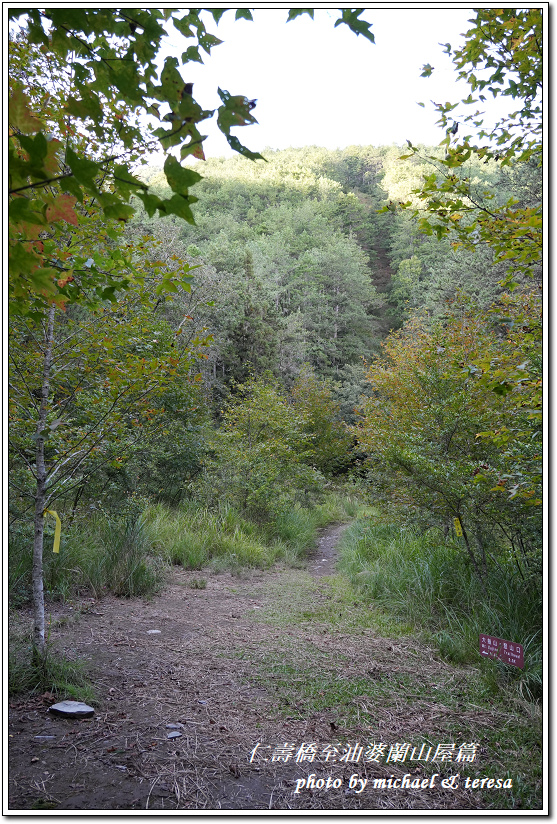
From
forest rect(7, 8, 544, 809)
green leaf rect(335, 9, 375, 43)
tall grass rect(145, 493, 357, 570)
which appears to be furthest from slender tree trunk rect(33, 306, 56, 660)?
tall grass rect(145, 493, 357, 570)

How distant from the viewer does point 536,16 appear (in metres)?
2.43

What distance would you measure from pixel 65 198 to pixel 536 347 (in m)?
2.55

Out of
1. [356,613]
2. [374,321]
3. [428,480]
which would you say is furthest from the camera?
[374,321]

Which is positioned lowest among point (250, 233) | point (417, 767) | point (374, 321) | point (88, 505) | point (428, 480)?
point (417, 767)

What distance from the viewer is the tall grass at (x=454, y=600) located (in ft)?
10.0

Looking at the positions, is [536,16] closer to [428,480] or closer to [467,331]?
[428,480]

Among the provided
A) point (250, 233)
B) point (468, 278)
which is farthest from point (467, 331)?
point (250, 233)

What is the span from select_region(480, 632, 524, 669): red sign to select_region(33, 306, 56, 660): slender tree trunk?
8.13 feet

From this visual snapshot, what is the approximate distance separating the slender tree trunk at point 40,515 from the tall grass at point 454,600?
2.68 m

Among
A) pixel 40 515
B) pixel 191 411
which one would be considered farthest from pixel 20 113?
pixel 191 411

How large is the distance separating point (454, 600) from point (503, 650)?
1681 millimetres

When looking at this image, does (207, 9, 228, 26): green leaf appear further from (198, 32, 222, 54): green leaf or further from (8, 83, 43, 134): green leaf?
(8, 83, 43, 134): green leaf

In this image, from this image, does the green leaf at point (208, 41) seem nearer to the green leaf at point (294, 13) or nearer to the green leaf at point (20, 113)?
the green leaf at point (294, 13)

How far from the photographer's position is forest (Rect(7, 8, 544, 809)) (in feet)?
4.86
